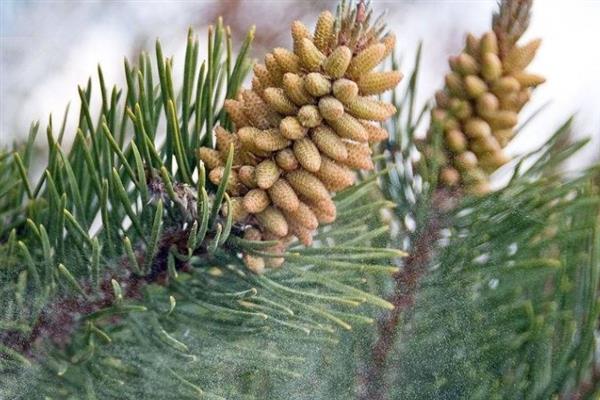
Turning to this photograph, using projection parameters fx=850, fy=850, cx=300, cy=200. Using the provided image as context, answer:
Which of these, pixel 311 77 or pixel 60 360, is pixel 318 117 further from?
pixel 60 360

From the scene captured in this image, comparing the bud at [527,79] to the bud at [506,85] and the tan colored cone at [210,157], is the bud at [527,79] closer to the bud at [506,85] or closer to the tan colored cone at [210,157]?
the bud at [506,85]

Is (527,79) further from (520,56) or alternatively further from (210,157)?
(210,157)

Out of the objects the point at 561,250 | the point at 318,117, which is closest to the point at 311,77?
the point at 318,117

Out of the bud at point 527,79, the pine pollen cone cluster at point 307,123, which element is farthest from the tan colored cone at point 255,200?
the bud at point 527,79

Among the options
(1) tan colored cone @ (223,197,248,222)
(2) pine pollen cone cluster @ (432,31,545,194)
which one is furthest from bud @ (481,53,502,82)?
(1) tan colored cone @ (223,197,248,222)

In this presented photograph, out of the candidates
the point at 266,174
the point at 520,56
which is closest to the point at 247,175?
the point at 266,174

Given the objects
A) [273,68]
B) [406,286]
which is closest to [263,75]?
[273,68]
